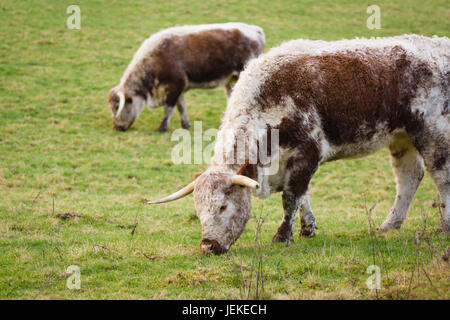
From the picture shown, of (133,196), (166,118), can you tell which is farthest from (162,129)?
(133,196)

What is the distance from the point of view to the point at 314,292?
5.73 m

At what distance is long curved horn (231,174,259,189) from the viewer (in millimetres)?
6848

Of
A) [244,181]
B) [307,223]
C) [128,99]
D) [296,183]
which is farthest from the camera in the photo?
Answer: [128,99]

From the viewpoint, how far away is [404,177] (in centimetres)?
924

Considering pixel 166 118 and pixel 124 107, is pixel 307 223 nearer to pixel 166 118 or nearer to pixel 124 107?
pixel 166 118

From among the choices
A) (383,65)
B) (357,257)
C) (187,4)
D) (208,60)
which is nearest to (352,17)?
(187,4)

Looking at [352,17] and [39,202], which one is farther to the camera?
[352,17]

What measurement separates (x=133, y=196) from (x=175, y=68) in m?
6.24

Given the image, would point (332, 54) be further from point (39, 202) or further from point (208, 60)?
point (208, 60)

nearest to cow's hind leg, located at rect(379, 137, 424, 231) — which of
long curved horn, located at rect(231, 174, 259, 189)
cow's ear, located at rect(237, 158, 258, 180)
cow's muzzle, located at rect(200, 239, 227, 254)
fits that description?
cow's ear, located at rect(237, 158, 258, 180)

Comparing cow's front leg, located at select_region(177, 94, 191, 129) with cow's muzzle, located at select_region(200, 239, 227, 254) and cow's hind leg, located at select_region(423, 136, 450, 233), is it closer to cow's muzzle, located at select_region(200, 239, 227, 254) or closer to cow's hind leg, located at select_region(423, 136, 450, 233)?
cow's hind leg, located at select_region(423, 136, 450, 233)

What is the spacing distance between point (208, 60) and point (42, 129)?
18.3 ft
